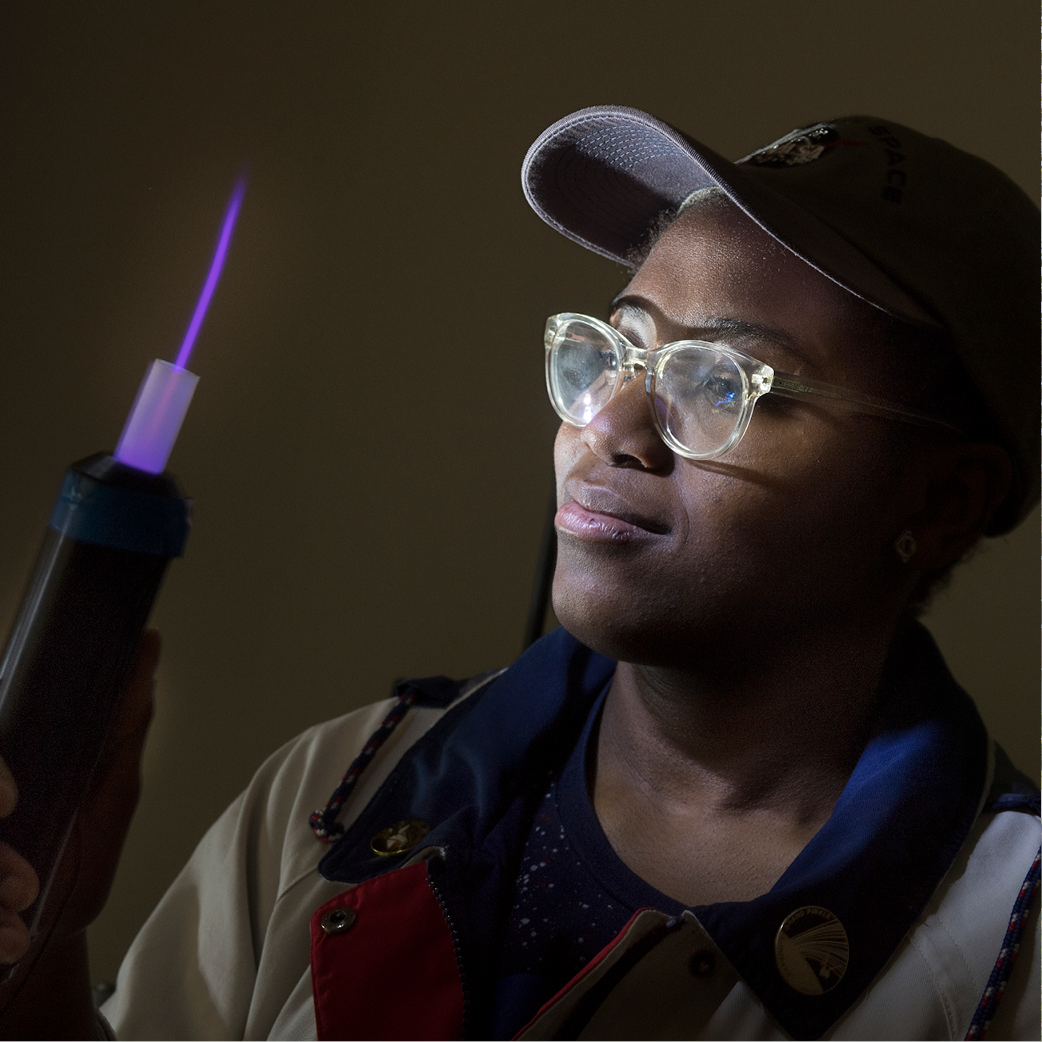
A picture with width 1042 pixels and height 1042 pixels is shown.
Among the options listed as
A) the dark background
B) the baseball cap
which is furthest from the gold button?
the dark background

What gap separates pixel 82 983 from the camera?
688 mm

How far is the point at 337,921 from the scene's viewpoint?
73 centimetres

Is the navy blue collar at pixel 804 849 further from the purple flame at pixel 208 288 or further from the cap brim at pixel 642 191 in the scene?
the purple flame at pixel 208 288

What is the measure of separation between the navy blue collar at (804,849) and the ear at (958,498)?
0.09 m

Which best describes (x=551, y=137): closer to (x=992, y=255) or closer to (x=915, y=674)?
(x=992, y=255)

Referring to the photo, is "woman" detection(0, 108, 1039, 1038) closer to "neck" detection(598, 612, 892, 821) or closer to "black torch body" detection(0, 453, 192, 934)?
"neck" detection(598, 612, 892, 821)

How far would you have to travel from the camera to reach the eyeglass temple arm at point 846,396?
756 millimetres

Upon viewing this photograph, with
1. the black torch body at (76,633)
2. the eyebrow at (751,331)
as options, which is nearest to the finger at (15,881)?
the black torch body at (76,633)

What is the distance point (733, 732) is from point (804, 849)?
0.11 m

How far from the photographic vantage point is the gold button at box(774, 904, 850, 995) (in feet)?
2.32

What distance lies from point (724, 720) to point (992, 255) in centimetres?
42

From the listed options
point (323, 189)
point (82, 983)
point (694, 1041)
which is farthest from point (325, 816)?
point (323, 189)

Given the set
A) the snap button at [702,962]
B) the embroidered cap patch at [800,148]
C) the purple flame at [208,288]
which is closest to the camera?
the purple flame at [208,288]

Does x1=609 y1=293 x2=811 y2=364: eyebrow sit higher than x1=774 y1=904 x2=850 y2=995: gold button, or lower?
higher
